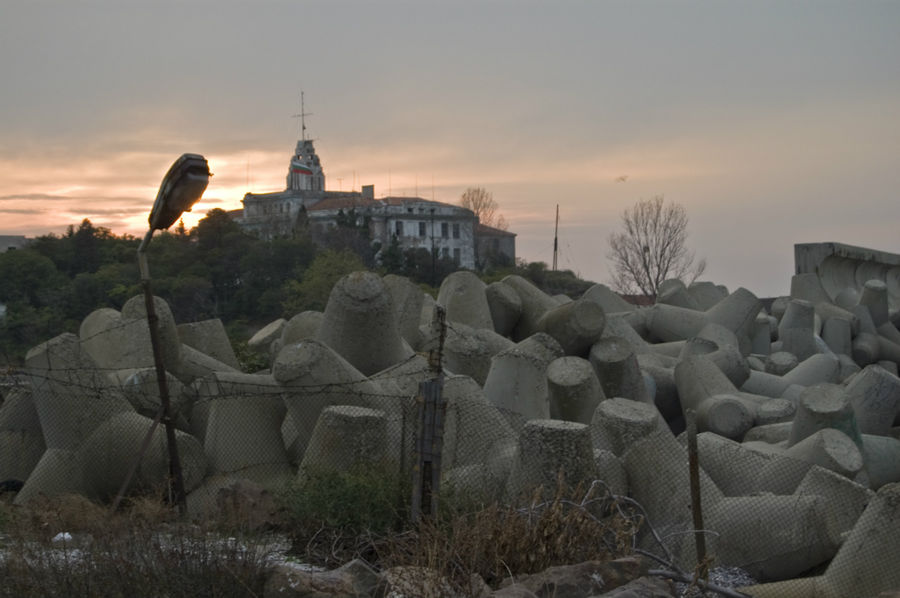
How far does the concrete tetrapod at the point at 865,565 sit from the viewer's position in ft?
20.2

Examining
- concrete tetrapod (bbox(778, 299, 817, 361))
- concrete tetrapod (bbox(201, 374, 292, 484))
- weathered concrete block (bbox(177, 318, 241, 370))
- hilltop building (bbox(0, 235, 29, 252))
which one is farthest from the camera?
hilltop building (bbox(0, 235, 29, 252))

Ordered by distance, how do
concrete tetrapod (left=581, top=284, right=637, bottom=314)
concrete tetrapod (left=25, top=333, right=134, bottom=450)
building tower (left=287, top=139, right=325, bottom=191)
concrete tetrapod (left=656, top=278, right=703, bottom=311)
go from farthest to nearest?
building tower (left=287, top=139, right=325, bottom=191)
concrete tetrapod (left=656, top=278, right=703, bottom=311)
concrete tetrapod (left=581, top=284, right=637, bottom=314)
concrete tetrapod (left=25, top=333, right=134, bottom=450)

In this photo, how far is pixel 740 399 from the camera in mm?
10641

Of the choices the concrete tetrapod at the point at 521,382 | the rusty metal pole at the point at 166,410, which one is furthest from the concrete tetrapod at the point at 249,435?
the concrete tetrapod at the point at 521,382

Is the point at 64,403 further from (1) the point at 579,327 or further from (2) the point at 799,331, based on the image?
(2) the point at 799,331

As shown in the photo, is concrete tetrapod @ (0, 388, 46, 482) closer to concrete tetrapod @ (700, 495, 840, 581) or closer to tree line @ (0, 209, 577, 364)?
concrete tetrapod @ (700, 495, 840, 581)

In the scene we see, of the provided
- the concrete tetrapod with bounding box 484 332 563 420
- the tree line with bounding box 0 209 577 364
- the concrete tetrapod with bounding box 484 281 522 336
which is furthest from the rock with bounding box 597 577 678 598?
the tree line with bounding box 0 209 577 364

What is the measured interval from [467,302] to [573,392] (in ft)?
10.5

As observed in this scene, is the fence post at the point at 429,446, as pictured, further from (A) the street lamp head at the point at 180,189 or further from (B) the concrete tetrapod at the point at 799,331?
(B) the concrete tetrapod at the point at 799,331

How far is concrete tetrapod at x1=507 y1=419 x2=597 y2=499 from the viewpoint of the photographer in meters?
6.81

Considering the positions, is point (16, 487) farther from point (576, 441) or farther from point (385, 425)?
point (576, 441)

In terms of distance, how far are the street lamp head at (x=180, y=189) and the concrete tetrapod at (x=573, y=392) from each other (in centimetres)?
377

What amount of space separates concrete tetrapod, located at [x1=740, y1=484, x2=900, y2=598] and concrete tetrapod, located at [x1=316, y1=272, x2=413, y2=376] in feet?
15.0

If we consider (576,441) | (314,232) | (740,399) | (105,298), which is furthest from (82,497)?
(314,232)
